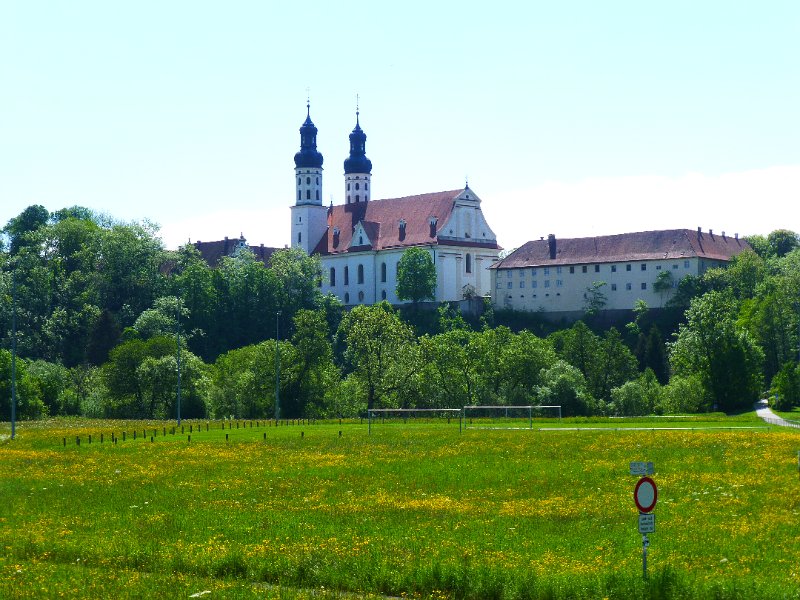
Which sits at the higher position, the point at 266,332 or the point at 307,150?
the point at 307,150

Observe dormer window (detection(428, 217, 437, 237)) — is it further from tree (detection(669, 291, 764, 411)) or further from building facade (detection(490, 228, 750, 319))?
tree (detection(669, 291, 764, 411))

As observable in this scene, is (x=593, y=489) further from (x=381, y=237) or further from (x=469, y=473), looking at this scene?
(x=381, y=237)

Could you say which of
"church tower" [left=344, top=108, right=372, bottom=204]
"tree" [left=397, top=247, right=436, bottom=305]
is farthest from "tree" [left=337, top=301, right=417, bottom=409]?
"church tower" [left=344, top=108, right=372, bottom=204]

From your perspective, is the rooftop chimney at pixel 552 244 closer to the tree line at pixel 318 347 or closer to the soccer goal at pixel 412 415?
the tree line at pixel 318 347

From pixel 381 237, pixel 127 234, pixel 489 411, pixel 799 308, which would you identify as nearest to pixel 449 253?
pixel 381 237

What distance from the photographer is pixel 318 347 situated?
105 m

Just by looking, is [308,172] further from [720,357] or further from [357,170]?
[720,357]

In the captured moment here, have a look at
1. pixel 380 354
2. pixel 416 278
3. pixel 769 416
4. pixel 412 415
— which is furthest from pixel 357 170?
pixel 769 416

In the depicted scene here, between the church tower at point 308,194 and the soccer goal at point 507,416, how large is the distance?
84.3 metres

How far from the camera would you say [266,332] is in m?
152

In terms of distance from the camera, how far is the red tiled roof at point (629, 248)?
145000 millimetres

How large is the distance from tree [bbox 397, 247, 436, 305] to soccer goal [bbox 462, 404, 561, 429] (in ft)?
182

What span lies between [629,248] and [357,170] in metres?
51.2

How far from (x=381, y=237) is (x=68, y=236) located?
1540 inches
